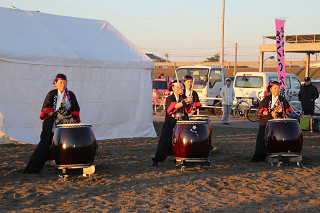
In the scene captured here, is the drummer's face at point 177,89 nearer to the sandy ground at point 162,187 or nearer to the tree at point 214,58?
the sandy ground at point 162,187

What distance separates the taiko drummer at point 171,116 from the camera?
27.1ft

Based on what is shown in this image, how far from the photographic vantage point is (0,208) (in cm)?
543

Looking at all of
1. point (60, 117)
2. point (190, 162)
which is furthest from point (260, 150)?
point (60, 117)

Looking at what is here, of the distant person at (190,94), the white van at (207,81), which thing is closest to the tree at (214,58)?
the white van at (207,81)

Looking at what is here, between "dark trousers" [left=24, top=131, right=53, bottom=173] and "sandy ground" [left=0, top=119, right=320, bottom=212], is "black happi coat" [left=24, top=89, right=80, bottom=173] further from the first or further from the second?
"sandy ground" [left=0, top=119, right=320, bottom=212]

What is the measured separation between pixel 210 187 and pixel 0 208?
8.69 ft

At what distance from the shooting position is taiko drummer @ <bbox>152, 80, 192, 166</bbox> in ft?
27.1

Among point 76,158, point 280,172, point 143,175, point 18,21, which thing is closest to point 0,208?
point 76,158

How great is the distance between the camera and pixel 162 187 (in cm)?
657

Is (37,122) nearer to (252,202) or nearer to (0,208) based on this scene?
(0,208)

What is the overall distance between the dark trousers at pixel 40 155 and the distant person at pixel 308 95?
8760 mm

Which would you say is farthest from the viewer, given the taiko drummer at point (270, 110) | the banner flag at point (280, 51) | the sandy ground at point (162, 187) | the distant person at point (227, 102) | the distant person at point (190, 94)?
the distant person at point (227, 102)

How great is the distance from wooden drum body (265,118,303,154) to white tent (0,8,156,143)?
500 centimetres

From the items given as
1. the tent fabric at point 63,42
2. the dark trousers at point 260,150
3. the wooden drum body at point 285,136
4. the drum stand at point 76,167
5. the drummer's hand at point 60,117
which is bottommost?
the drum stand at point 76,167
